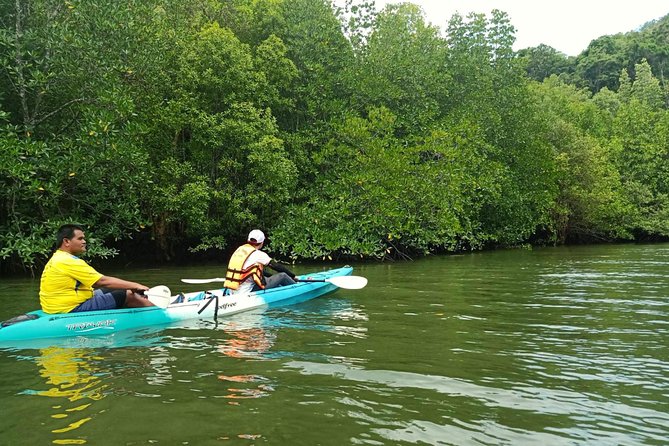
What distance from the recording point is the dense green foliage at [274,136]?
13523mm

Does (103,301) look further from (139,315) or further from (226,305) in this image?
(226,305)

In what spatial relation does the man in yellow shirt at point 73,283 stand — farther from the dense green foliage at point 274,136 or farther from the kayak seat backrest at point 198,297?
the dense green foliage at point 274,136

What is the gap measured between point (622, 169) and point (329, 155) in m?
22.7

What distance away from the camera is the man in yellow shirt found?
633 cm

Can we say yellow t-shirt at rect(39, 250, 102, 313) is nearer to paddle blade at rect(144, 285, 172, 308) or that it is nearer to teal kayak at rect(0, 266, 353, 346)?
teal kayak at rect(0, 266, 353, 346)

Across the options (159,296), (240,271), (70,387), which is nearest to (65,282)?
(159,296)

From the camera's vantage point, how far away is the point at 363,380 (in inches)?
178

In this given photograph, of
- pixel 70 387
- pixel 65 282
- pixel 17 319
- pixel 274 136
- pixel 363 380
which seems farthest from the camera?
pixel 274 136

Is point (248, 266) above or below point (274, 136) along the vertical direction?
below

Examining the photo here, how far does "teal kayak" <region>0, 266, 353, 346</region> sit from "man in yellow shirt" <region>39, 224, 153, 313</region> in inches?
5.8

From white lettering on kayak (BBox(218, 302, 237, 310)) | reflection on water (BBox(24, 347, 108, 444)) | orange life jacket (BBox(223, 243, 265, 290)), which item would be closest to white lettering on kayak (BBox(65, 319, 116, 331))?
reflection on water (BBox(24, 347, 108, 444))

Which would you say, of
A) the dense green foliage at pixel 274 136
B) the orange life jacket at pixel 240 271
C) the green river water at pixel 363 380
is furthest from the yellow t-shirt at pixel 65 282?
the dense green foliage at pixel 274 136

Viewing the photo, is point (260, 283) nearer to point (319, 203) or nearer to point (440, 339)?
point (440, 339)

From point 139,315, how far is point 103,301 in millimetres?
483
